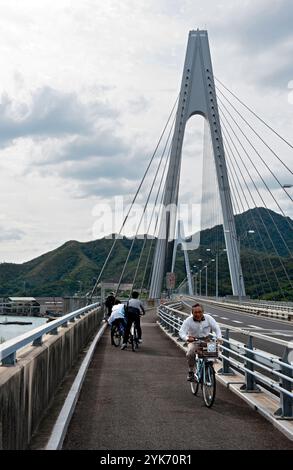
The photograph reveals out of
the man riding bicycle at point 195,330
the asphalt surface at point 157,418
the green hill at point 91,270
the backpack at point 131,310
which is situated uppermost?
the green hill at point 91,270

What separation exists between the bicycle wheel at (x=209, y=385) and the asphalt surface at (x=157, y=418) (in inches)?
4.6

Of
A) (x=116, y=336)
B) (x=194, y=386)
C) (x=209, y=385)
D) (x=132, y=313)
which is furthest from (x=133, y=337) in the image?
(x=209, y=385)

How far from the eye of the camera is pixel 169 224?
160 feet

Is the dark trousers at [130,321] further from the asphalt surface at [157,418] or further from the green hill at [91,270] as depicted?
the green hill at [91,270]

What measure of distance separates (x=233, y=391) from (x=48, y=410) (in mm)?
3484

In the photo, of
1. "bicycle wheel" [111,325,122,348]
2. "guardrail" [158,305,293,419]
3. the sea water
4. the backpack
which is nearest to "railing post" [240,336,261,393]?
"guardrail" [158,305,293,419]

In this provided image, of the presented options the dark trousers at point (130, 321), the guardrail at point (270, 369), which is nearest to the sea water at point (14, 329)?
the dark trousers at point (130, 321)

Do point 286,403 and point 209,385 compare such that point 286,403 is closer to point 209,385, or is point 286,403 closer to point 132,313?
point 209,385

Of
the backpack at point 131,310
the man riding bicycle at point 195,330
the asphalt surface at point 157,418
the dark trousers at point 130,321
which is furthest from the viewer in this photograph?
the backpack at point 131,310

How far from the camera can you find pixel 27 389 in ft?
21.3

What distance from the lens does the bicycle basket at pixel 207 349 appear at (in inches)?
382

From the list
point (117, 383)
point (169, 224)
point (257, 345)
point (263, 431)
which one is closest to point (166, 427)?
point (263, 431)

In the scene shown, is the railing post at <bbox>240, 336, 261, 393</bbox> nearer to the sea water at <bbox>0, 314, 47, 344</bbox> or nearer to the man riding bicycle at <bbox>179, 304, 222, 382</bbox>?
the man riding bicycle at <bbox>179, 304, 222, 382</bbox>
